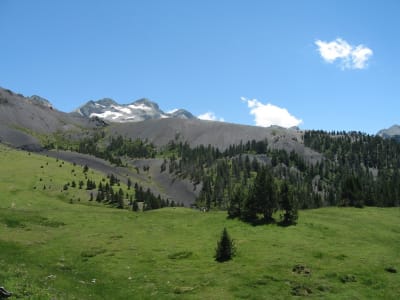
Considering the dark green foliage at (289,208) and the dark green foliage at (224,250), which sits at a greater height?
the dark green foliage at (289,208)

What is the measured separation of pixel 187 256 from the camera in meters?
58.2

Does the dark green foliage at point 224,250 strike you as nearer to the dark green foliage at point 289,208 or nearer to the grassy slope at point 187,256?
the grassy slope at point 187,256

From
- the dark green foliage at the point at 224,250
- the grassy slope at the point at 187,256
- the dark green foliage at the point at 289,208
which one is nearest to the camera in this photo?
the grassy slope at the point at 187,256

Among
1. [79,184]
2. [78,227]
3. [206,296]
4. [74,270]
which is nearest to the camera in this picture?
[206,296]

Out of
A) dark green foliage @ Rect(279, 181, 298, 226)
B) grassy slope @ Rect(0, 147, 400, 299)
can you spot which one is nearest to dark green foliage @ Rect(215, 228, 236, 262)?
A: grassy slope @ Rect(0, 147, 400, 299)

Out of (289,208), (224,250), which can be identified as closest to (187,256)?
(224,250)

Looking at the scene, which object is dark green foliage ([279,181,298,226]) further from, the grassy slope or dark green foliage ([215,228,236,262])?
dark green foliage ([215,228,236,262])

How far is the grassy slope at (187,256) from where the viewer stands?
4128cm

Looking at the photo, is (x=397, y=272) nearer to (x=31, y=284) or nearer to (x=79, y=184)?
(x=31, y=284)

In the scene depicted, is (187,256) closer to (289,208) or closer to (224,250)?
(224,250)

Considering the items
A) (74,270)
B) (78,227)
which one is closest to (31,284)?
(74,270)

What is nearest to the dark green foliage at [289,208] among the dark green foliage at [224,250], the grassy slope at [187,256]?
the grassy slope at [187,256]

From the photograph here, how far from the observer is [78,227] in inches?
3051

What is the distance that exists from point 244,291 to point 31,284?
71.7 ft
